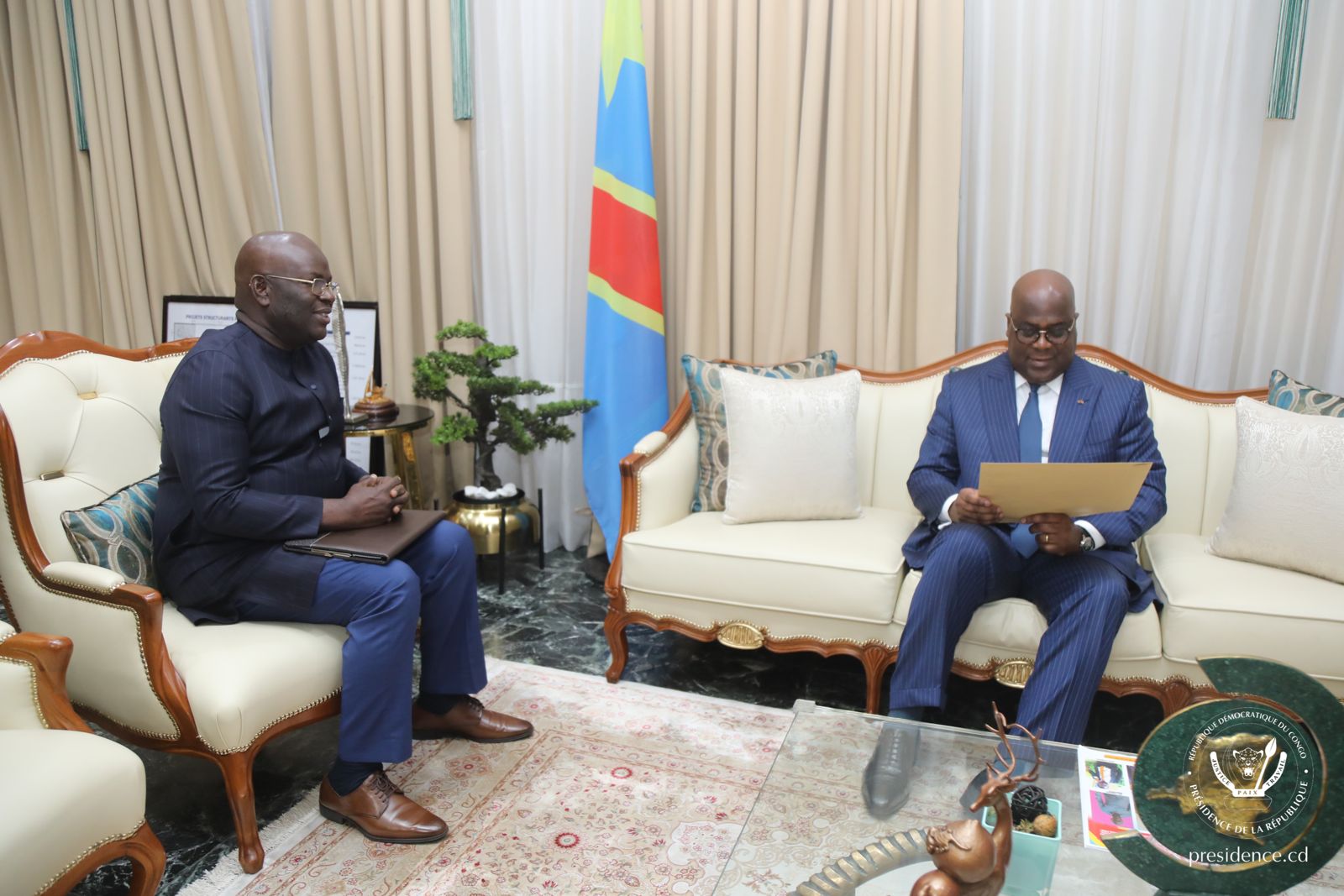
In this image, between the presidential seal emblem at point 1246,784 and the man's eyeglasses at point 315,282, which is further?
the man's eyeglasses at point 315,282

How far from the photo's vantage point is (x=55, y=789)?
1.40 meters

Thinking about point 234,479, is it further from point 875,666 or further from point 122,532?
point 875,666

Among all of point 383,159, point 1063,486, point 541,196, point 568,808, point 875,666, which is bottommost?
point 568,808

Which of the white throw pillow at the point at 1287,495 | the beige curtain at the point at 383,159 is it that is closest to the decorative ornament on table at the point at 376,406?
the beige curtain at the point at 383,159

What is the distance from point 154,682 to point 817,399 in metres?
1.78

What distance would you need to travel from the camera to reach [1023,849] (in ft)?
4.45

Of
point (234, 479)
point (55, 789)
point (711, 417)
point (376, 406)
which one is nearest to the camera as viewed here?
point (55, 789)

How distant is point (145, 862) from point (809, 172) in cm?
264

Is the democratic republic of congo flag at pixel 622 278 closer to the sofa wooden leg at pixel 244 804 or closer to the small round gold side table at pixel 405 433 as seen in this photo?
the small round gold side table at pixel 405 433

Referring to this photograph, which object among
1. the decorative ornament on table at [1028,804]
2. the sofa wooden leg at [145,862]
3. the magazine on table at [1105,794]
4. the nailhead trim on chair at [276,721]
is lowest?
the sofa wooden leg at [145,862]

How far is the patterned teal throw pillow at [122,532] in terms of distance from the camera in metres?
1.95

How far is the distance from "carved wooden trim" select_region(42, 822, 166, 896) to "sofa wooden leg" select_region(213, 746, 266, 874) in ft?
0.73

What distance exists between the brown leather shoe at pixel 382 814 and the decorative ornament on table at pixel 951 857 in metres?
0.96

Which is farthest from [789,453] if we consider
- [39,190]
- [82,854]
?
[39,190]
